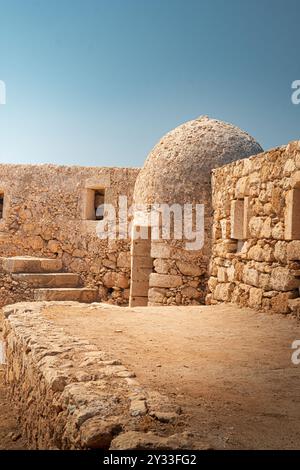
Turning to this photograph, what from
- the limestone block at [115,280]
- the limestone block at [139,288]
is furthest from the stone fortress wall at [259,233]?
the limestone block at [115,280]

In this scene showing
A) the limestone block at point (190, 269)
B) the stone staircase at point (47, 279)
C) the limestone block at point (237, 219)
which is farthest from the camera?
the stone staircase at point (47, 279)

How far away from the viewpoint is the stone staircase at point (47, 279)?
11062mm

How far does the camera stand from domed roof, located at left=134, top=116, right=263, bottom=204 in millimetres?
7941

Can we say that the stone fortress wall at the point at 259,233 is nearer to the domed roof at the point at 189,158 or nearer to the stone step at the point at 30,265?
the domed roof at the point at 189,158

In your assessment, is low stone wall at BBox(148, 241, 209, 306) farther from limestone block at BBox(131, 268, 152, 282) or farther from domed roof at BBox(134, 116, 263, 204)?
domed roof at BBox(134, 116, 263, 204)

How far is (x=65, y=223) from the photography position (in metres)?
12.7

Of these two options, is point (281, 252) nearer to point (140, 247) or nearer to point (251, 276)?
point (251, 276)

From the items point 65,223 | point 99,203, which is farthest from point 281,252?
point 65,223

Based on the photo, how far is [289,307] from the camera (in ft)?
17.6

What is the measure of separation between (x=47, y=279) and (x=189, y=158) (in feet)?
17.0

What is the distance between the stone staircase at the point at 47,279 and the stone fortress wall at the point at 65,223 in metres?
0.19
